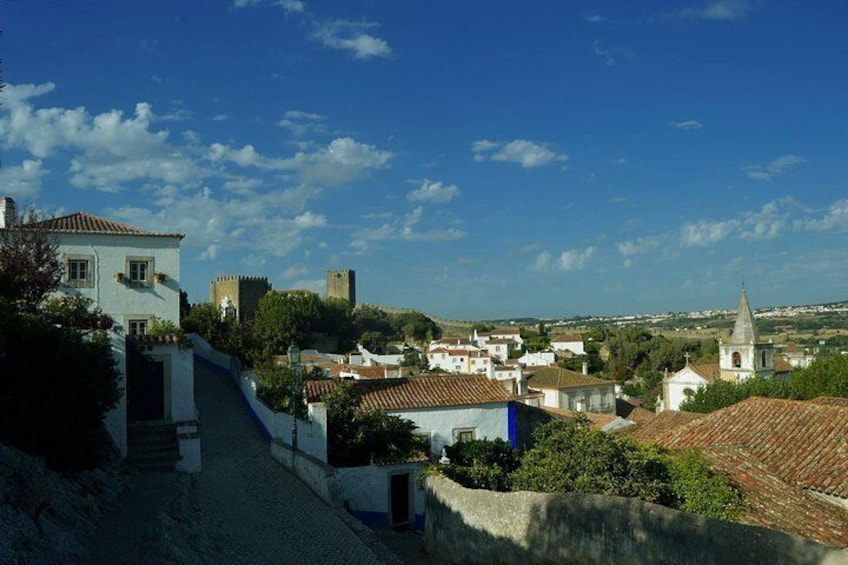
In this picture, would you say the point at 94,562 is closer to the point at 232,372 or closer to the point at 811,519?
the point at 811,519

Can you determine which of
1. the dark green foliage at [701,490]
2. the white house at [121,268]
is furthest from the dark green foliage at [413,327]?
the dark green foliage at [701,490]

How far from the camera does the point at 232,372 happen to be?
3203cm

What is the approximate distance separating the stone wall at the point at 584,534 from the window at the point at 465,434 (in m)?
9.12

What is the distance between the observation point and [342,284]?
114750 mm

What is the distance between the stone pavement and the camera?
32.5ft

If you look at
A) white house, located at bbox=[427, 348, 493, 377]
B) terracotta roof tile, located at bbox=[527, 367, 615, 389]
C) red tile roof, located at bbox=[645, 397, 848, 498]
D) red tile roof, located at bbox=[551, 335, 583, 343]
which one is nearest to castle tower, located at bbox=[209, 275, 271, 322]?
white house, located at bbox=[427, 348, 493, 377]

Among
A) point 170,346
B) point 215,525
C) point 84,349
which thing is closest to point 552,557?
point 215,525

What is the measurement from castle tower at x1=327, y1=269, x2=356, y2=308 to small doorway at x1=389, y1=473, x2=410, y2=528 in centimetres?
9501

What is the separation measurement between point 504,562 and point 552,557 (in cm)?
150

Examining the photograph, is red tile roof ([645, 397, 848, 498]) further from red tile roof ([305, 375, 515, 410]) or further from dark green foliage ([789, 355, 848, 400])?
dark green foliage ([789, 355, 848, 400])

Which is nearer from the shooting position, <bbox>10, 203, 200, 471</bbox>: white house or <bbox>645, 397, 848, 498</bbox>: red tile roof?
<bbox>645, 397, 848, 498</bbox>: red tile roof

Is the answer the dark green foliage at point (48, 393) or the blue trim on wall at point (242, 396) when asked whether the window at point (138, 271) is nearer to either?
the blue trim on wall at point (242, 396)

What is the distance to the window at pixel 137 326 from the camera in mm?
24500

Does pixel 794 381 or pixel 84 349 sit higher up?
pixel 84 349
